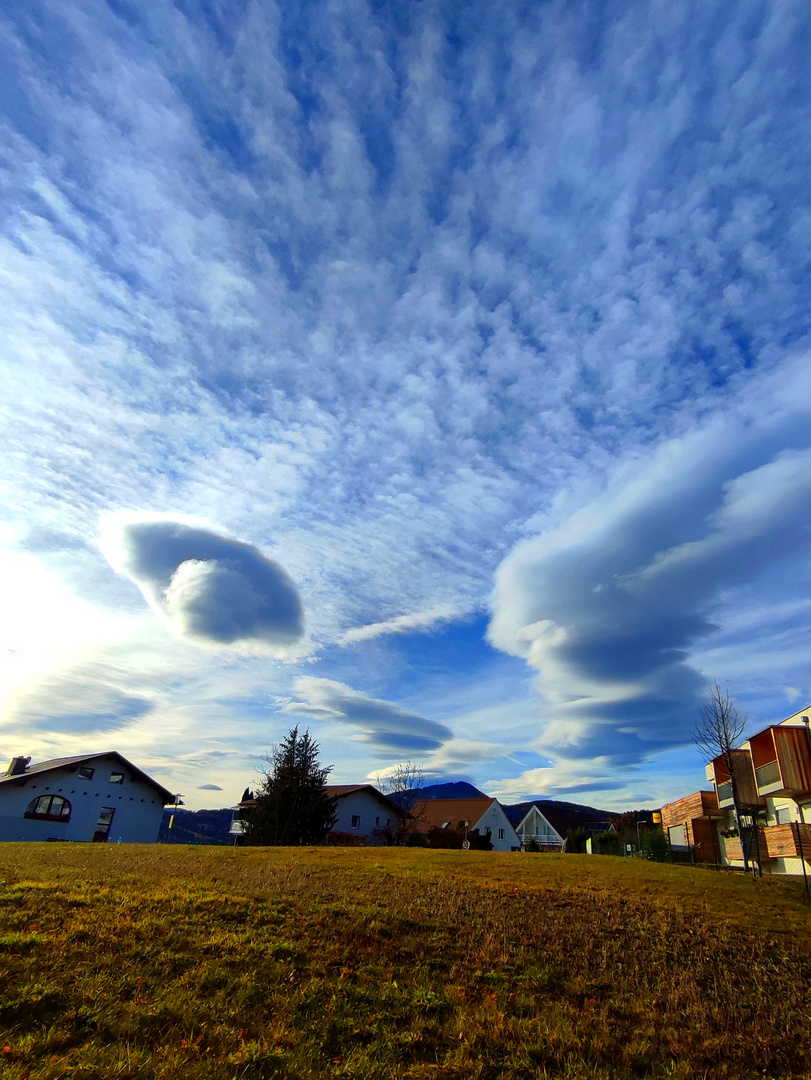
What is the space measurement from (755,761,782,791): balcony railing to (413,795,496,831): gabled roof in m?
37.4

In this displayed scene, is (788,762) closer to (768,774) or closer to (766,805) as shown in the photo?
(768,774)

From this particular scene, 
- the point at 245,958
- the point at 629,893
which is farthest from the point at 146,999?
the point at 629,893

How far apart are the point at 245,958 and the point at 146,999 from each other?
5.89 ft

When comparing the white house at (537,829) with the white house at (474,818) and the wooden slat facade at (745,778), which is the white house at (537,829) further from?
the wooden slat facade at (745,778)

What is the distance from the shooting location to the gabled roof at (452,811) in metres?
67.7

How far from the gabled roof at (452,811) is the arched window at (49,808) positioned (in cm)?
3487

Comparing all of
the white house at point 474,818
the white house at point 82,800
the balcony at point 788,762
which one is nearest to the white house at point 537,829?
the white house at point 474,818

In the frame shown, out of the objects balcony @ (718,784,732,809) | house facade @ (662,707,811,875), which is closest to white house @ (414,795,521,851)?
house facade @ (662,707,811,875)

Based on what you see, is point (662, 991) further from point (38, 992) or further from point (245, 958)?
point (38, 992)

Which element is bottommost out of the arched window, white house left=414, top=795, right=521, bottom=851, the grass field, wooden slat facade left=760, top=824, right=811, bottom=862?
the grass field

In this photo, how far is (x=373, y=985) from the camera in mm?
8102

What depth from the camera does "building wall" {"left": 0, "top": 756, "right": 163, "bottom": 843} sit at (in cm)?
4503

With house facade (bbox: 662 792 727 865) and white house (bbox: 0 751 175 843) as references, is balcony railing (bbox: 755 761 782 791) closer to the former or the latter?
house facade (bbox: 662 792 727 865)

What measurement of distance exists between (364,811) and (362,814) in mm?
391
